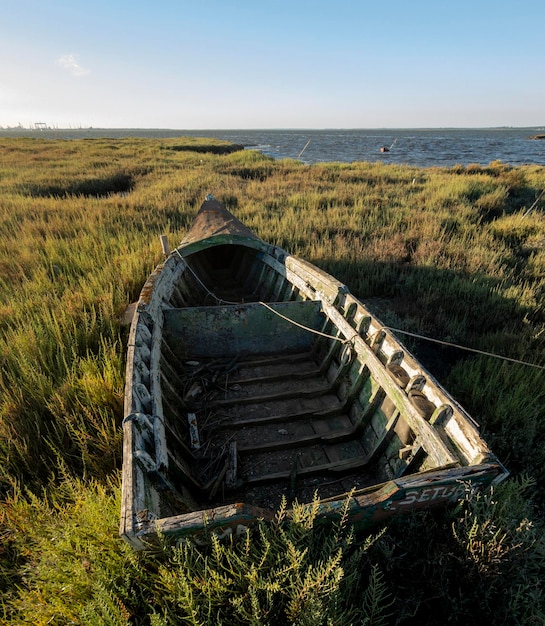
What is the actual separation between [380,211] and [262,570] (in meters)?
10.00

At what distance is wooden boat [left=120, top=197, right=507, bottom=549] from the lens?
1889mm

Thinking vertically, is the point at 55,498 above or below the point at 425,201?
below

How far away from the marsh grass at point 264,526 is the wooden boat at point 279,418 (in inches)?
9.2

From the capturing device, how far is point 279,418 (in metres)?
3.38

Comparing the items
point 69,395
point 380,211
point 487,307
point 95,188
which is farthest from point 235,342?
point 95,188

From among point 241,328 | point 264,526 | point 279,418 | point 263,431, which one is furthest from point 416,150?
point 264,526

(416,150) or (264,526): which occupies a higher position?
(416,150)

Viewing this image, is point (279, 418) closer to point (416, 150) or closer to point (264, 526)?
point (264, 526)

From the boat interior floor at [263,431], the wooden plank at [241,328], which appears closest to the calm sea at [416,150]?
the wooden plank at [241,328]

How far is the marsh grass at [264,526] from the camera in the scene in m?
1.60

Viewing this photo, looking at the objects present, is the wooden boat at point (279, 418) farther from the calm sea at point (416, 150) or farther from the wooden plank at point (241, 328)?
the calm sea at point (416, 150)

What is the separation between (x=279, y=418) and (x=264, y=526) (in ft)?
5.68

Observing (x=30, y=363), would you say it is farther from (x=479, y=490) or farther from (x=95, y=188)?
(x=95, y=188)

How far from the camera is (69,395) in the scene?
3.13 meters
